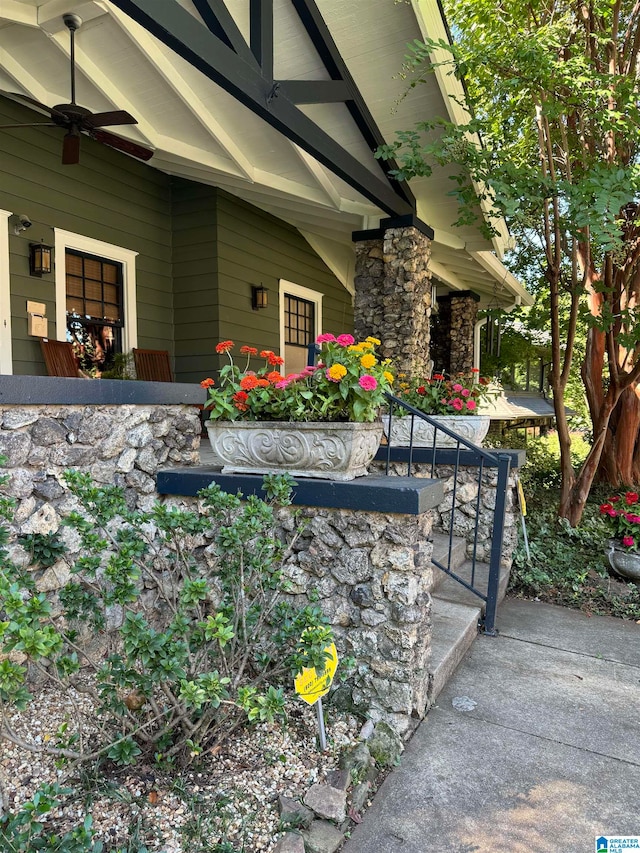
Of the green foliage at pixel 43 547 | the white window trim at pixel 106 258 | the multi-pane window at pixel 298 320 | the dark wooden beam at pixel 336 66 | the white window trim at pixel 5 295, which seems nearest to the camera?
the green foliage at pixel 43 547

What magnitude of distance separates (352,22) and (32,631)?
15.2 feet

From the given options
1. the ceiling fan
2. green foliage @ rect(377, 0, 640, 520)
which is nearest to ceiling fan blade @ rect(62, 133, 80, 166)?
the ceiling fan

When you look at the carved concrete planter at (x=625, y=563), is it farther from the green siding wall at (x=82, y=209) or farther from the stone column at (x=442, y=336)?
the stone column at (x=442, y=336)

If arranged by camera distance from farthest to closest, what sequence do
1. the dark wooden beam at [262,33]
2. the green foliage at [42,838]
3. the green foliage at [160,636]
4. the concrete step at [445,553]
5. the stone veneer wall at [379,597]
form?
the concrete step at [445,553]
the dark wooden beam at [262,33]
the stone veneer wall at [379,597]
the green foliage at [160,636]
the green foliage at [42,838]

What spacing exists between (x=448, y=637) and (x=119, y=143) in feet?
13.8

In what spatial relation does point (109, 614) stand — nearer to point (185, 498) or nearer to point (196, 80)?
point (185, 498)

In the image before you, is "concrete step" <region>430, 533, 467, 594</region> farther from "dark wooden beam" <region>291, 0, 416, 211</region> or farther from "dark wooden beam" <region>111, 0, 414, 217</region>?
"dark wooden beam" <region>291, 0, 416, 211</region>

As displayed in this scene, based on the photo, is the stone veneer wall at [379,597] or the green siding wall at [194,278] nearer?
the stone veneer wall at [379,597]

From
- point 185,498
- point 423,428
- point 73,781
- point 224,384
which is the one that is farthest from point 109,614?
point 423,428

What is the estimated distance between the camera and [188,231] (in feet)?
19.5

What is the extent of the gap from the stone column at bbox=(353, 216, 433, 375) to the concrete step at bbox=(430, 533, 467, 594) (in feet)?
6.60

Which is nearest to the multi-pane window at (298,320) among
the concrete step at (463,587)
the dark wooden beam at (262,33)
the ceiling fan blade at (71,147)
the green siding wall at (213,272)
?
the green siding wall at (213,272)

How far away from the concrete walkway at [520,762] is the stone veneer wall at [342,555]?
22 centimetres

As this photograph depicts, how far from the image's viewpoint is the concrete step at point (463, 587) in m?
3.12
